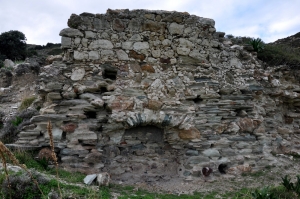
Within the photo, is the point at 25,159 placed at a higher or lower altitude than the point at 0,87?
lower

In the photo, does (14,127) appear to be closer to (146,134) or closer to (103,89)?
(103,89)

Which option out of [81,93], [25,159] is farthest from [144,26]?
[25,159]

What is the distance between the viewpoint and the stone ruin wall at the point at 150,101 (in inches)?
217

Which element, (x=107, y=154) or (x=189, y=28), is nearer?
(x=107, y=154)

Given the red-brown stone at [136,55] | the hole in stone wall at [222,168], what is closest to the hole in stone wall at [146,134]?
the hole in stone wall at [222,168]

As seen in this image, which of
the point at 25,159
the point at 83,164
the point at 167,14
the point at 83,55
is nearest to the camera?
the point at 25,159

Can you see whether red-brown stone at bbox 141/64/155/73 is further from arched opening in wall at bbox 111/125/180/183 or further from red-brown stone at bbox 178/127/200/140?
red-brown stone at bbox 178/127/200/140

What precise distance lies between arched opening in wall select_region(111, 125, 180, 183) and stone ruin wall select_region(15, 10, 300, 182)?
0.02 meters

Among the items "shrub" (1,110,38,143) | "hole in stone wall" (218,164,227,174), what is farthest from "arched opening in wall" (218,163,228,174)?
"shrub" (1,110,38,143)

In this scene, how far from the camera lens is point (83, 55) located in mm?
5691

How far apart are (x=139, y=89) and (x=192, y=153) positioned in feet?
5.76

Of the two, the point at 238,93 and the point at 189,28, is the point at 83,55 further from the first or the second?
the point at 238,93

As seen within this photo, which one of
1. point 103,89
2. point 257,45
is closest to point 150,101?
point 103,89

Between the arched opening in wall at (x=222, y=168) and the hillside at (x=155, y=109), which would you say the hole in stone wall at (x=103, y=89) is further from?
the arched opening in wall at (x=222, y=168)
